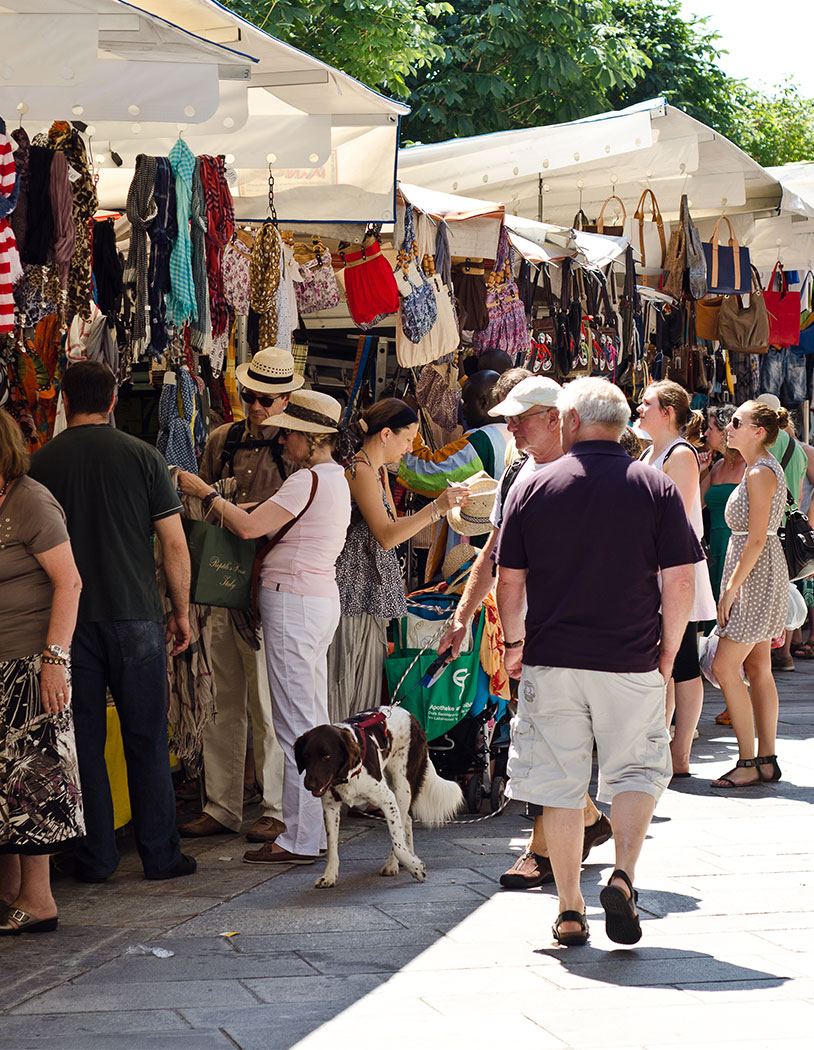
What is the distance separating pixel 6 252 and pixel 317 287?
2.50 metres

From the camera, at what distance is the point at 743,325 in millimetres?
11273

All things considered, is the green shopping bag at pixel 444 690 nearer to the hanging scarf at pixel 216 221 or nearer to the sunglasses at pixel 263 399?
the sunglasses at pixel 263 399

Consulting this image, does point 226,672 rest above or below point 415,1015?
above

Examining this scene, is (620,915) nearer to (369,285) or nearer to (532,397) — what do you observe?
(532,397)

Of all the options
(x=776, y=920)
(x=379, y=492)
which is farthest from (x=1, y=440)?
(x=776, y=920)

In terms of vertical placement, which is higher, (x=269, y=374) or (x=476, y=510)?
(x=269, y=374)

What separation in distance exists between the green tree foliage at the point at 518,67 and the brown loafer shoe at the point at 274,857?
1703cm

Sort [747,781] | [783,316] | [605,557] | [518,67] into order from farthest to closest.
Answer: [518,67]
[783,316]
[747,781]
[605,557]

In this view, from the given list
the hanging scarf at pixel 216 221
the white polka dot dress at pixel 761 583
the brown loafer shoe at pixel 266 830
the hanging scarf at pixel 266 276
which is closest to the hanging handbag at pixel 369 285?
the hanging scarf at pixel 266 276

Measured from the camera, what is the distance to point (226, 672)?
6.09 m

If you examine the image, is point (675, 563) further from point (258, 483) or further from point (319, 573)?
point (258, 483)

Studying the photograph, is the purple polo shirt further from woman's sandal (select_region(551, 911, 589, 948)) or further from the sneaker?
the sneaker

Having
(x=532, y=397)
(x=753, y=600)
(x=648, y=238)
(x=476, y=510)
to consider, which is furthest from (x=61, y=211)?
(x=648, y=238)

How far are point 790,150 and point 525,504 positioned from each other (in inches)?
1248
